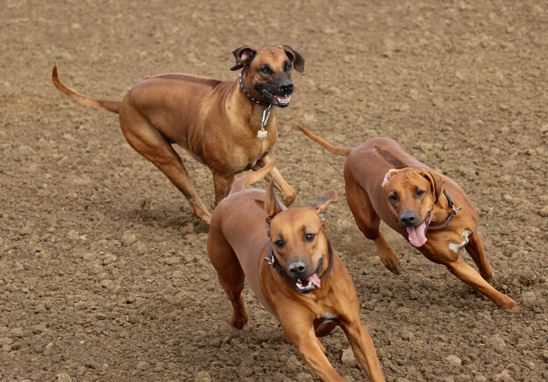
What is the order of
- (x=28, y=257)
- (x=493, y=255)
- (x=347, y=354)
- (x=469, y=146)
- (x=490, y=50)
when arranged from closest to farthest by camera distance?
(x=347, y=354) < (x=493, y=255) < (x=28, y=257) < (x=469, y=146) < (x=490, y=50)

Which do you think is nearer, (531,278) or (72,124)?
(531,278)

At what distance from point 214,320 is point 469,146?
3403 mm

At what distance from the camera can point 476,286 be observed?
21.6 feet

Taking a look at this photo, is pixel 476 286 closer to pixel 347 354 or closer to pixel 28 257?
pixel 347 354

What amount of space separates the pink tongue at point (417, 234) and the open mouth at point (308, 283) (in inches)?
43.1

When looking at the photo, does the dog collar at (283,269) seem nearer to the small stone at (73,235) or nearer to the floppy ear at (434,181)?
the floppy ear at (434,181)

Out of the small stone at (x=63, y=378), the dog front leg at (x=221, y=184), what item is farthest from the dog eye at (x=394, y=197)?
the small stone at (x=63, y=378)

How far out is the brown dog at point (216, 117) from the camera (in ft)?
25.2

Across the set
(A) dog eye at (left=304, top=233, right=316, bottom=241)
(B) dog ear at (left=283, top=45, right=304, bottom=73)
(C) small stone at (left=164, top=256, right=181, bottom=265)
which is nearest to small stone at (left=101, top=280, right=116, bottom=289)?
(C) small stone at (left=164, top=256, right=181, bottom=265)

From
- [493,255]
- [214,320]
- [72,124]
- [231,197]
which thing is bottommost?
[72,124]

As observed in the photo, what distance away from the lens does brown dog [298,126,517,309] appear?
6266 mm

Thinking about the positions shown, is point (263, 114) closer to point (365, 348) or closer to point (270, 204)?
point (270, 204)

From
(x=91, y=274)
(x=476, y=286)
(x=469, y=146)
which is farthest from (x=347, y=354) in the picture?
(x=469, y=146)

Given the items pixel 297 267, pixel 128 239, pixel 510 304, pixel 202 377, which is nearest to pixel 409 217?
pixel 510 304
